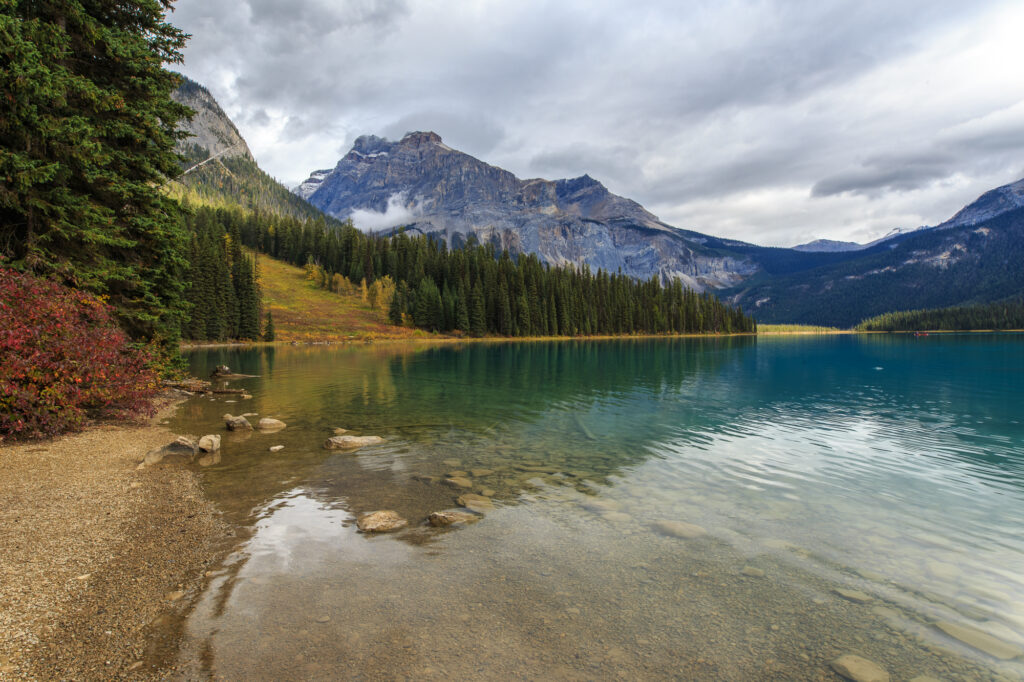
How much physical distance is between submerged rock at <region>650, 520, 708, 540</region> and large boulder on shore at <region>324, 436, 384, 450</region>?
1313 centimetres

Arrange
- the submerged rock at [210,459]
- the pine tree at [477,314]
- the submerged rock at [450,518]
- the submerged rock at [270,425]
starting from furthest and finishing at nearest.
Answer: the pine tree at [477,314], the submerged rock at [270,425], the submerged rock at [210,459], the submerged rock at [450,518]

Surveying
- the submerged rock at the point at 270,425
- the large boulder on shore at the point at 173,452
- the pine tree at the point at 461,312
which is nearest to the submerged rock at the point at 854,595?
the large boulder on shore at the point at 173,452

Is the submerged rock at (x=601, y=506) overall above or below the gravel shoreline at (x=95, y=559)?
below

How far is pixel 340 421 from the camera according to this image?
87.1 ft

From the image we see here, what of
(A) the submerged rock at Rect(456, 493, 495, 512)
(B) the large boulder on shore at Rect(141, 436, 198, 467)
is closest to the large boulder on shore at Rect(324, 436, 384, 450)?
(B) the large boulder on shore at Rect(141, 436, 198, 467)

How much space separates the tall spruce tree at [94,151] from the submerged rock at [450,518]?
19.3m

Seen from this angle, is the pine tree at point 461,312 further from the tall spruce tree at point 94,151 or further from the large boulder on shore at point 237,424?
the large boulder on shore at point 237,424

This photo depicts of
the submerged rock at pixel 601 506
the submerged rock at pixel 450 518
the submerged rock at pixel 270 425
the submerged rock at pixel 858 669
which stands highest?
the submerged rock at pixel 270 425

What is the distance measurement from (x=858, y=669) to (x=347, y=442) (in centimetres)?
1824

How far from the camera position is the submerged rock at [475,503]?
535 inches

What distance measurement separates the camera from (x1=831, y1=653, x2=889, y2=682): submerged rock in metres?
6.89

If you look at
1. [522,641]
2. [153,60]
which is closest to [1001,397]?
[522,641]

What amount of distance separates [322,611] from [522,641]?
3.44 m

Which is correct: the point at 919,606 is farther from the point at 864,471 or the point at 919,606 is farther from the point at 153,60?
the point at 153,60
